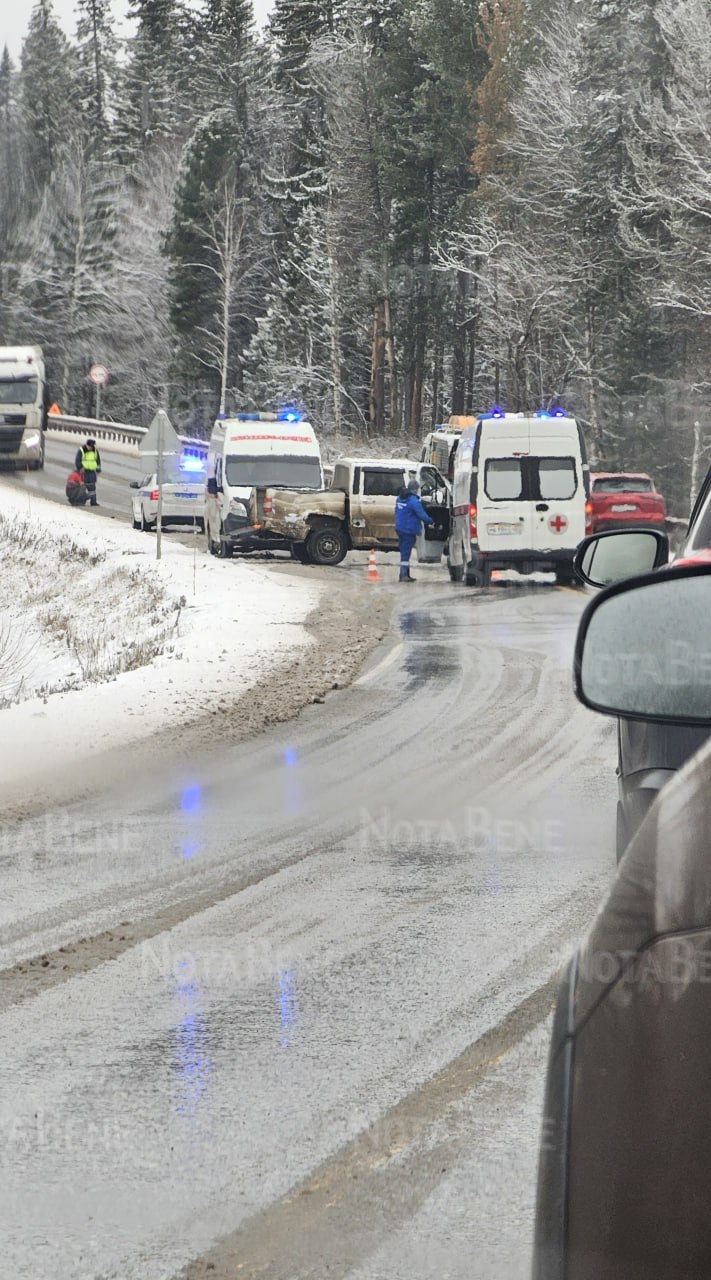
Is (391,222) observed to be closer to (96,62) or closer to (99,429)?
(99,429)

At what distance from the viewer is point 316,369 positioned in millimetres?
77562

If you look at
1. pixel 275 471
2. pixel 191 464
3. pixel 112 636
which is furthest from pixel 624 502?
pixel 112 636

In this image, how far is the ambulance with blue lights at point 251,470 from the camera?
3162cm

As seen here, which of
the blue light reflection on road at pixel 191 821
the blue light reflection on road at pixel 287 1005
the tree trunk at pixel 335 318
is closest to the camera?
the blue light reflection on road at pixel 287 1005

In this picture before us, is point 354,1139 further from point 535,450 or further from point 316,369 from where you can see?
point 316,369

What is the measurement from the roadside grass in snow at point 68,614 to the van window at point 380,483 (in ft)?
14.3

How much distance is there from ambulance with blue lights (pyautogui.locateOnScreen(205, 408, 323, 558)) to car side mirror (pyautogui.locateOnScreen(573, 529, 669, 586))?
25945 mm

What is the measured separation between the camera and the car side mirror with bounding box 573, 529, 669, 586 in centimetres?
517

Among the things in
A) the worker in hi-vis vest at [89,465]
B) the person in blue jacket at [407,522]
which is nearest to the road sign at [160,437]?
the person in blue jacket at [407,522]

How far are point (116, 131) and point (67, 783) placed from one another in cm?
10368

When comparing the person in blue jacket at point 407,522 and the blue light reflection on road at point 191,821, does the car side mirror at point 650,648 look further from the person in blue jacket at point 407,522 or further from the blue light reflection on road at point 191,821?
the person in blue jacket at point 407,522

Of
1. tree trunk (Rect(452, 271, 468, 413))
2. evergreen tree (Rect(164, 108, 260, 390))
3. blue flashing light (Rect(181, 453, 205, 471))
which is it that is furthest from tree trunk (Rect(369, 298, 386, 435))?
blue flashing light (Rect(181, 453, 205, 471))

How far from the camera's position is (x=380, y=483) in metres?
31.6

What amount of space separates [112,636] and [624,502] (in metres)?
16.5
